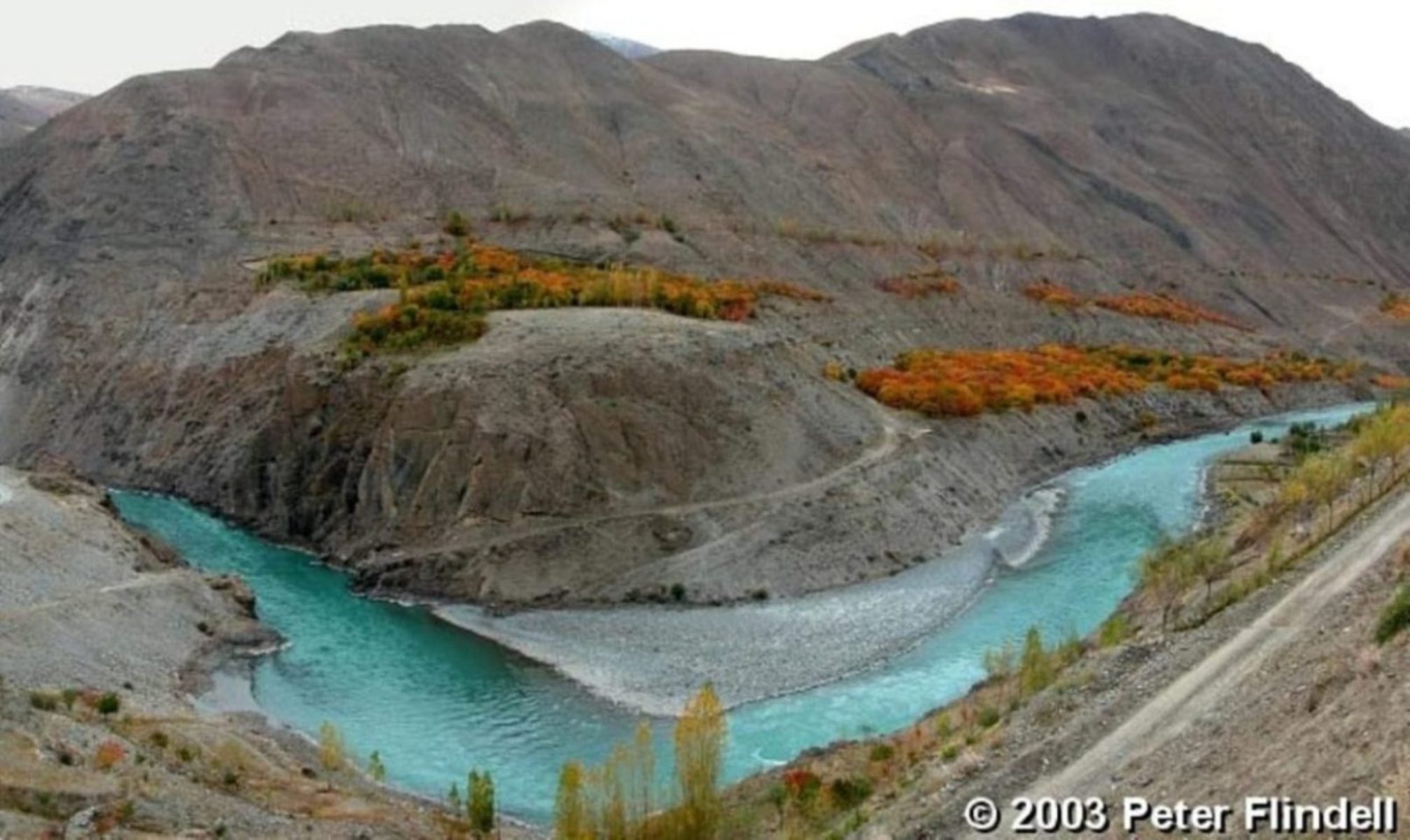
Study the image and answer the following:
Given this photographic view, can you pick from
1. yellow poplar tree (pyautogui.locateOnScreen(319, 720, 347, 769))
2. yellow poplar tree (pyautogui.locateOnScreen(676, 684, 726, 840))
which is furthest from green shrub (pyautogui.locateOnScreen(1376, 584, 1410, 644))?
yellow poplar tree (pyautogui.locateOnScreen(319, 720, 347, 769))

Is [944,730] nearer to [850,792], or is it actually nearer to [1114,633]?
[850,792]

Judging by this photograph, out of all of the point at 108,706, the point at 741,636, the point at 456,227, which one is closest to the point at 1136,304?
the point at 456,227

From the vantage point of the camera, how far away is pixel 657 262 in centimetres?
9494

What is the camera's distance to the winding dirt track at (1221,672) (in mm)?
21984

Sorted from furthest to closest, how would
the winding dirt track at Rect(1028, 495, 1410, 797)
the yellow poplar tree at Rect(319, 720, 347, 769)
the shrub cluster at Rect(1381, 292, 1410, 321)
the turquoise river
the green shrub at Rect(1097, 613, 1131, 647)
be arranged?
the shrub cluster at Rect(1381, 292, 1410, 321) < the turquoise river < the yellow poplar tree at Rect(319, 720, 347, 769) < the green shrub at Rect(1097, 613, 1131, 647) < the winding dirt track at Rect(1028, 495, 1410, 797)

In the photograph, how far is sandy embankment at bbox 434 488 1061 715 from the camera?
43.7 meters

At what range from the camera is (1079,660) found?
107ft

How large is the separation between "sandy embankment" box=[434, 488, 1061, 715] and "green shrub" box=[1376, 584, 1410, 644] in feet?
76.4

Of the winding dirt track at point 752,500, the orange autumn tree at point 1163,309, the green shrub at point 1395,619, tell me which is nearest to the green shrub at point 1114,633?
the green shrub at point 1395,619

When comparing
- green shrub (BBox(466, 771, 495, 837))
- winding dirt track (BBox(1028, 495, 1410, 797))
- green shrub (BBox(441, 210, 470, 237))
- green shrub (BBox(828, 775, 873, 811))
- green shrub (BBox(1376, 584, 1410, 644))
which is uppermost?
green shrub (BBox(441, 210, 470, 237))

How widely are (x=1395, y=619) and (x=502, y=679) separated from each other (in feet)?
97.0

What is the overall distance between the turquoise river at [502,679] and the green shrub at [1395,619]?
1902 centimetres

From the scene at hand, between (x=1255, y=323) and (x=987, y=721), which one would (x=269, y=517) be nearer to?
(x=987, y=721)

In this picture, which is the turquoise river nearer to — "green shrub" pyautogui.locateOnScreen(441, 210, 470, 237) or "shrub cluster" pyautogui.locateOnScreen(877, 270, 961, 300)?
"green shrub" pyautogui.locateOnScreen(441, 210, 470, 237)
